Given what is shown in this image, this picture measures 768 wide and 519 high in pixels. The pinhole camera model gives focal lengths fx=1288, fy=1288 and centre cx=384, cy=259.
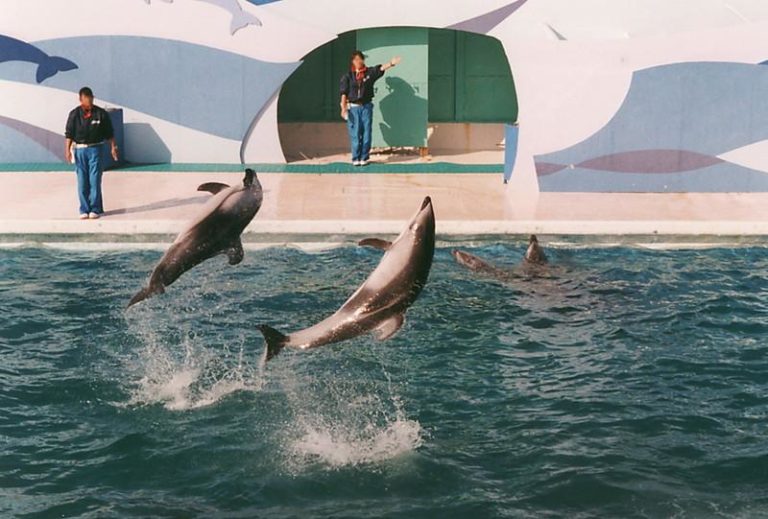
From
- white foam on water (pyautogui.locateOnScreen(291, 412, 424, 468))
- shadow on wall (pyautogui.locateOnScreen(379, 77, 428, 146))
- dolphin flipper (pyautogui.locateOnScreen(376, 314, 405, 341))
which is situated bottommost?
white foam on water (pyautogui.locateOnScreen(291, 412, 424, 468))

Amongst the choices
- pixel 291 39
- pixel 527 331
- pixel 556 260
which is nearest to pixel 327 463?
pixel 527 331

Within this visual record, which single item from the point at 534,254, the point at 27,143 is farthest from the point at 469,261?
the point at 27,143

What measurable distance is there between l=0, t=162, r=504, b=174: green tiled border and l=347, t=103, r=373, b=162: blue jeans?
210 mm

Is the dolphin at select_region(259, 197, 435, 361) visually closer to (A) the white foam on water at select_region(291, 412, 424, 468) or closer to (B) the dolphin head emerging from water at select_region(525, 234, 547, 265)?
(A) the white foam on water at select_region(291, 412, 424, 468)

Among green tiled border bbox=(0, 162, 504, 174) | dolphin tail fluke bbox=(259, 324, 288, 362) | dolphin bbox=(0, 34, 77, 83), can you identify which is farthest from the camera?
dolphin bbox=(0, 34, 77, 83)

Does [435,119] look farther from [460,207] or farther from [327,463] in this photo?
[327,463]

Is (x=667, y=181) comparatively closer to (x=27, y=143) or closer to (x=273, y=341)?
(x=27, y=143)

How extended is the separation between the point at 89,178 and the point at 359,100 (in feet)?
16.2

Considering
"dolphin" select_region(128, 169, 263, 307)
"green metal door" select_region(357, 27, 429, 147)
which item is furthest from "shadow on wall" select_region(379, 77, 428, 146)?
"dolphin" select_region(128, 169, 263, 307)

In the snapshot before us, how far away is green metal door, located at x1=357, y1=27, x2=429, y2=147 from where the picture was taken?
18.8 metres

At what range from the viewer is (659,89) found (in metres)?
16.5

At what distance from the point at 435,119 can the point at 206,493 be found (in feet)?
48.4

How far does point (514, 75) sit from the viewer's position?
663 inches

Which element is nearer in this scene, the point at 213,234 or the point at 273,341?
the point at 273,341
